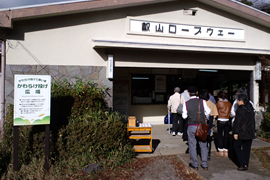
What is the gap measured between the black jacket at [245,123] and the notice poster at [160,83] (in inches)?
232

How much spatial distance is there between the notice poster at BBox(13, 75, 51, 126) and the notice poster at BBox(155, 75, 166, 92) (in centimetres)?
669

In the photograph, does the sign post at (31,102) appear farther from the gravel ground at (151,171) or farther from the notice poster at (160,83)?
the notice poster at (160,83)

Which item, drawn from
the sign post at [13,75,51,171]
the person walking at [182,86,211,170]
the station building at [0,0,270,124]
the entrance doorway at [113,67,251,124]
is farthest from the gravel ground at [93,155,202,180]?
the entrance doorway at [113,67,251,124]

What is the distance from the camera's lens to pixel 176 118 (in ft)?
27.5

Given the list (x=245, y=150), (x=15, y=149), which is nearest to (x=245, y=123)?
(x=245, y=150)

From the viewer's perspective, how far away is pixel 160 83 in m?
10.8

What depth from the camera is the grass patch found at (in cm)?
548

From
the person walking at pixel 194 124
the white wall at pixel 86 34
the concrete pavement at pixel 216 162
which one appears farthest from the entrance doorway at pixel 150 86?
the person walking at pixel 194 124

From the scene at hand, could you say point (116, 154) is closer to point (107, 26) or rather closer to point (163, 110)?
point (107, 26)

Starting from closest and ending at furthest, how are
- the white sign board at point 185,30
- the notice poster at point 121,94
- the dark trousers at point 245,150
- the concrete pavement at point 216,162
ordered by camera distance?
1. the concrete pavement at point 216,162
2. the dark trousers at point 245,150
3. the white sign board at point 185,30
4. the notice poster at point 121,94

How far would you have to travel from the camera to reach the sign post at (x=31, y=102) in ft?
14.6

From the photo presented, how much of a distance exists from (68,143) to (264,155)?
5.21 metres

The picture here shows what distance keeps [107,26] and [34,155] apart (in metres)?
4.23

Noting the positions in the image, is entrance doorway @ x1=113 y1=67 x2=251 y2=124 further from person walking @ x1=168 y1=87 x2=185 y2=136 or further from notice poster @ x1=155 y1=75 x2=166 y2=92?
person walking @ x1=168 y1=87 x2=185 y2=136
